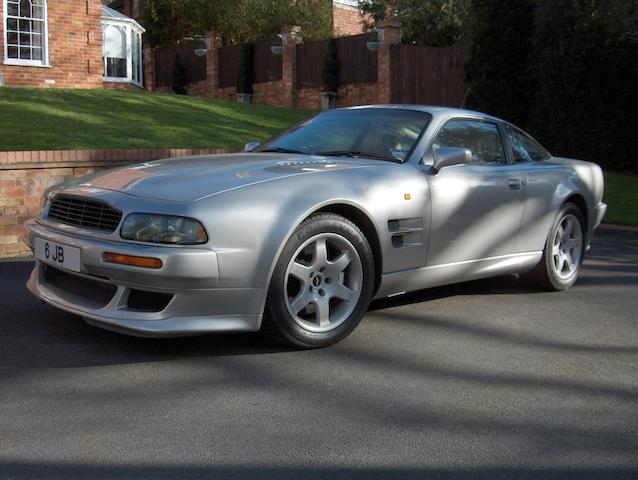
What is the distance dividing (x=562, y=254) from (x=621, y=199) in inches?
292

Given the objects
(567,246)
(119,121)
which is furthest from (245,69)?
(567,246)

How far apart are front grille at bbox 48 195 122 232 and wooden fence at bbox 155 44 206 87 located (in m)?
31.3

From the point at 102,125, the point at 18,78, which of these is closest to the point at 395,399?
the point at 102,125

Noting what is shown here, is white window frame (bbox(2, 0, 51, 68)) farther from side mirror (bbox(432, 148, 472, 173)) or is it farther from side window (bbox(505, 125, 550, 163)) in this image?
side mirror (bbox(432, 148, 472, 173))

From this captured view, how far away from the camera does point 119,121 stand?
1341 centimetres

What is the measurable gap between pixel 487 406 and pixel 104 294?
2111 mm

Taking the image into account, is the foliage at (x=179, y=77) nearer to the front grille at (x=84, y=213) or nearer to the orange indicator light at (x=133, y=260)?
the front grille at (x=84, y=213)

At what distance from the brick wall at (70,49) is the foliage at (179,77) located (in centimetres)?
1563

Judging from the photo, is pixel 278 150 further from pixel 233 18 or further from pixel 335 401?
pixel 233 18

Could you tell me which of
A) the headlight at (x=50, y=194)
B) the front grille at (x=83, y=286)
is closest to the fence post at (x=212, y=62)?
the headlight at (x=50, y=194)

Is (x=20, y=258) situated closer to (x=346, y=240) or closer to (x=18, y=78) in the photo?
(x=346, y=240)

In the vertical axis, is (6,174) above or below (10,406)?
above

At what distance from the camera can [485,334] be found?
511cm

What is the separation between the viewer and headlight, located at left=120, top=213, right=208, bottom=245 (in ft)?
13.6
